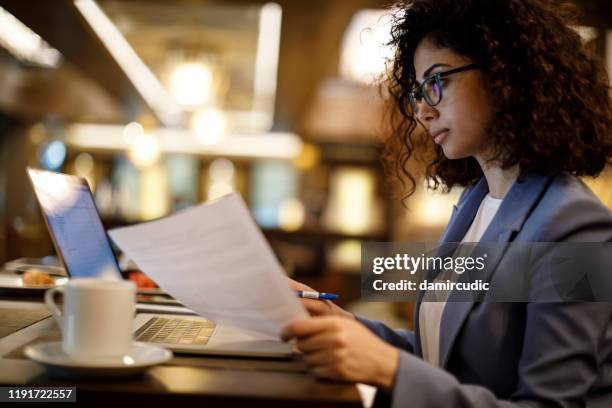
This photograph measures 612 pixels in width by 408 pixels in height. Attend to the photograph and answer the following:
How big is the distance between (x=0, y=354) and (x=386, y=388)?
54 cm

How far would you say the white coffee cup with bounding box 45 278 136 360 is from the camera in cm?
75

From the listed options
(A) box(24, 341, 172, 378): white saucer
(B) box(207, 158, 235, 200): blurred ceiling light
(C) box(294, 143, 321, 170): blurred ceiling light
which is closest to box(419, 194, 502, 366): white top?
(A) box(24, 341, 172, 378): white saucer

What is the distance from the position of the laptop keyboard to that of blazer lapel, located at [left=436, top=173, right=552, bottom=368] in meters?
0.40

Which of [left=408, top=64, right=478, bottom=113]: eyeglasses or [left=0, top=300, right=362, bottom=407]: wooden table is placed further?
[left=408, top=64, right=478, bottom=113]: eyeglasses

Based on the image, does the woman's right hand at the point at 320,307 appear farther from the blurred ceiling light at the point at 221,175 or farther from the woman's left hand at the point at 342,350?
the blurred ceiling light at the point at 221,175

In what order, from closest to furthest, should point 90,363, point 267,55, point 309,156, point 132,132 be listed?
point 90,363
point 267,55
point 132,132
point 309,156

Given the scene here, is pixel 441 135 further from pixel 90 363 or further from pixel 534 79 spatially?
pixel 90 363

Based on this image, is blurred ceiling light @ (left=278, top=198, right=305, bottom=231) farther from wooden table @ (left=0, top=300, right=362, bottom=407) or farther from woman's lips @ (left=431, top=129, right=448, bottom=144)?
wooden table @ (left=0, top=300, right=362, bottom=407)

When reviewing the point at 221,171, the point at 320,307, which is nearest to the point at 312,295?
the point at 320,307

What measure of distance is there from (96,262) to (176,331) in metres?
0.29

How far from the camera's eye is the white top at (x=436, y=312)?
1146 mm

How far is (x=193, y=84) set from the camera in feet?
18.2

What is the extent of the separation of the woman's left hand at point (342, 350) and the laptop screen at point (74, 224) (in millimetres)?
496

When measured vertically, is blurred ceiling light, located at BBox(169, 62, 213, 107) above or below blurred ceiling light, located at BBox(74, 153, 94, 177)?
above
